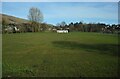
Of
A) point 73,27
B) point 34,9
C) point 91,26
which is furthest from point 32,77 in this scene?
point 73,27

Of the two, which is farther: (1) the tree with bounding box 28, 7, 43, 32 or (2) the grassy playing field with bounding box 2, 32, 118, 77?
(1) the tree with bounding box 28, 7, 43, 32

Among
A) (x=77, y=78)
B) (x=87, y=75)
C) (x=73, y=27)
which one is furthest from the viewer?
(x=73, y=27)

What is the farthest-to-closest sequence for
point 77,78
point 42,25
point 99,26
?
point 99,26 < point 42,25 < point 77,78

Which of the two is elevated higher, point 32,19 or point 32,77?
point 32,19

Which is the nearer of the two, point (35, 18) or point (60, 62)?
point (60, 62)

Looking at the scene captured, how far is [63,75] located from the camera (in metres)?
7.30

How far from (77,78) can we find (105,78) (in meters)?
0.99

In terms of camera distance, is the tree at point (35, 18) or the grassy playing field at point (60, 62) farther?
the tree at point (35, 18)

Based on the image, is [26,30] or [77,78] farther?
[26,30]

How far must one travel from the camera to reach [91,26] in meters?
96.9

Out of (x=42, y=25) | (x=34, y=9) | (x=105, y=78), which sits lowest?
(x=105, y=78)

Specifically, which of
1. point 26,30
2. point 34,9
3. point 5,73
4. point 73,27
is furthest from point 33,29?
point 5,73

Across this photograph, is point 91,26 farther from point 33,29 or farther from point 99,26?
point 33,29

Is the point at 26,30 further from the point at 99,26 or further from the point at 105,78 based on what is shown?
the point at 105,78
